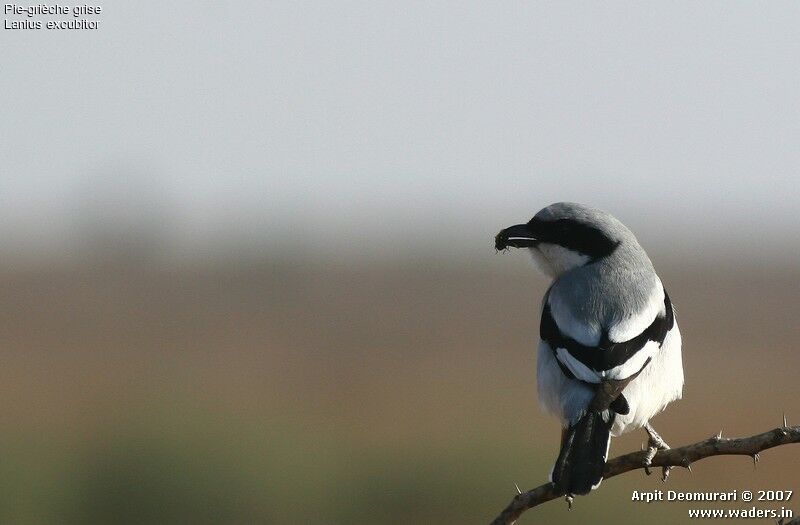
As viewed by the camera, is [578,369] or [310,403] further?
[310,403]

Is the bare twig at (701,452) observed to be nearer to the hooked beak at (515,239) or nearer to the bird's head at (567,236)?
the bird's head at (567,236)

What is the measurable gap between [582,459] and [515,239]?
160cm

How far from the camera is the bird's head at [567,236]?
5.85 meters

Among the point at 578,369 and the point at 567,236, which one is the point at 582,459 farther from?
the point at 567,236

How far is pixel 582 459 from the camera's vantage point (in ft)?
15.8

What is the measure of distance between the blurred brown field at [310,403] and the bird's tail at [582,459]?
1421mm

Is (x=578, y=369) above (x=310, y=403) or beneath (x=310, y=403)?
above

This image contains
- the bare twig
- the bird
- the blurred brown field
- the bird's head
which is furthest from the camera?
the blurred brown field

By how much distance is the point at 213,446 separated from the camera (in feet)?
41.4

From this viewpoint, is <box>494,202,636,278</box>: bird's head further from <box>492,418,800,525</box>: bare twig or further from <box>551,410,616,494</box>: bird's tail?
<box>492,418,800,525</box>: bare twig

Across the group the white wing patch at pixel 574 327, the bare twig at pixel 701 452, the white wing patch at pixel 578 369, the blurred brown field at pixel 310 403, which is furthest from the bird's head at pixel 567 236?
the bare twig at pixel 701 452

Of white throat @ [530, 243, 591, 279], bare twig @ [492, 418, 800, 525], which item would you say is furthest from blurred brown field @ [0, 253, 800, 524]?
bare twig @ [492, 418, 800, 525]

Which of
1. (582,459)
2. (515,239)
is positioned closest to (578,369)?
(582,459)

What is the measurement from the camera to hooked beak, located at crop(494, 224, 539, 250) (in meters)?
6.07
